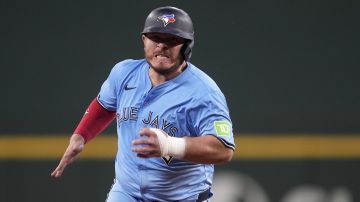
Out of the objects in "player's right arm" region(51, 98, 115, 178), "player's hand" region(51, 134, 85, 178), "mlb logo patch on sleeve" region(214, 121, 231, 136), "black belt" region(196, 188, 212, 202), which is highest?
"mlb logo patch on sleeve" region(214, 121, 231, 136)

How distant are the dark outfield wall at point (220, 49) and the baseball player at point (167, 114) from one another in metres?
2.75

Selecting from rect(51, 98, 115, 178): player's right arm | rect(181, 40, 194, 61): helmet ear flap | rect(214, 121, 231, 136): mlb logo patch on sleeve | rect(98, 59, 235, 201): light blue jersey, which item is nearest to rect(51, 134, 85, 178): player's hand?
rect(51, 98, 115, 178): player's right arm

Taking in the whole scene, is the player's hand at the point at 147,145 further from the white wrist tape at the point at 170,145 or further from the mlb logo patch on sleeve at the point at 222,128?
the mlb logo patch on sleeve at the point at 222,128

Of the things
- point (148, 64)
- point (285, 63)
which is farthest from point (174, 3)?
point (148, 64)

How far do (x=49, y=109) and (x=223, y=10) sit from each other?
1643 millimetres

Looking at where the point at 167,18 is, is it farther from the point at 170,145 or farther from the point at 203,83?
the point at 170,145

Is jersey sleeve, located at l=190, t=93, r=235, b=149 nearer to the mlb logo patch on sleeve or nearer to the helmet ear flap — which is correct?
the mlb logo patch on sleeve

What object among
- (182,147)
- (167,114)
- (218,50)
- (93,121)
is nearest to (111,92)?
(93,121)

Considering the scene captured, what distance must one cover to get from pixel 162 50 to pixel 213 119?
0.43m

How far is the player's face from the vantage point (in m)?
4.10

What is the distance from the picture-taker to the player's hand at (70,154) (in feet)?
14.2

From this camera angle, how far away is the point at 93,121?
4.56 meters

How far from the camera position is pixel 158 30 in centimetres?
407

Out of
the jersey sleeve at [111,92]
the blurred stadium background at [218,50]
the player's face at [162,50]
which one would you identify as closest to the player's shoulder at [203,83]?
the player's face at [162,50]
